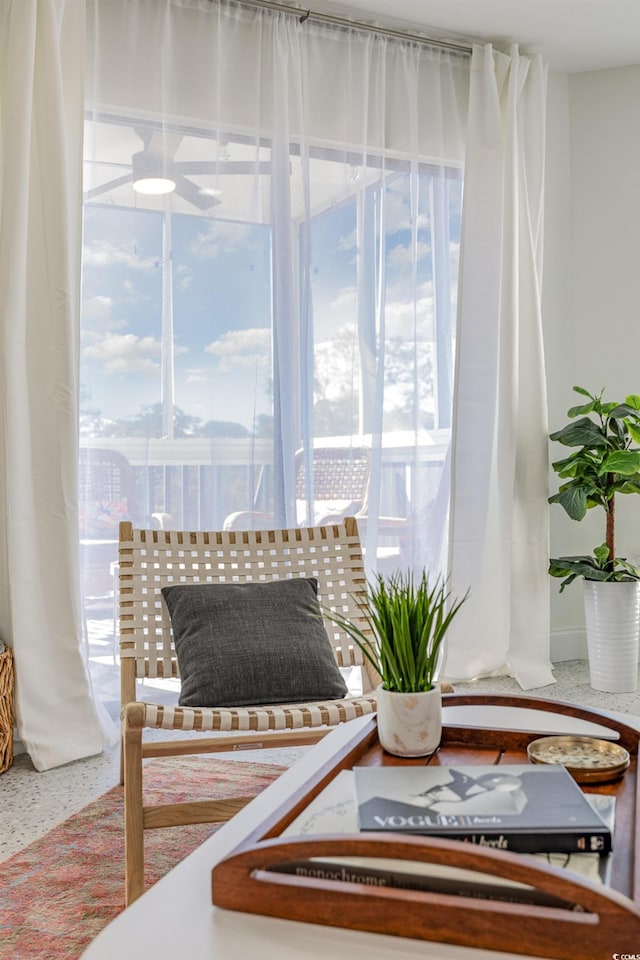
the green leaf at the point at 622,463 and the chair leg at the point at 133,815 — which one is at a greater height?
the green leaf at the point at 622,463

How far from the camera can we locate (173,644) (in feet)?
7.72

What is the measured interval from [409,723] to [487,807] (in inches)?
12.7

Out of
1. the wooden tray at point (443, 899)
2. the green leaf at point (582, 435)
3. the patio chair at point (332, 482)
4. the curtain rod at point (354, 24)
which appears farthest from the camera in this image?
the green leaf at point (582, 435)

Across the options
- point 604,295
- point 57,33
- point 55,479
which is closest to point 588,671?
point 604,295

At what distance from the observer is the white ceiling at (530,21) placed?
3340mm

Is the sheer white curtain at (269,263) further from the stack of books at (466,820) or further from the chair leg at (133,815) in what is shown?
the stack of books at (466,820)

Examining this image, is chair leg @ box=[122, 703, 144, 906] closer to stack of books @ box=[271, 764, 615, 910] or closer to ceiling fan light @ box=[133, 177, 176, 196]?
stack of books @ box=[271, 764, 615, 910]

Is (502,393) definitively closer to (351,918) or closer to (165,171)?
(165,171)

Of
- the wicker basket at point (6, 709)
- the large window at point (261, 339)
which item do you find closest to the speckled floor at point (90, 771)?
the wicker basket at point (6, 709)

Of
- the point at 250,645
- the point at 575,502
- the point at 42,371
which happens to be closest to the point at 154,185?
the point at 42,371

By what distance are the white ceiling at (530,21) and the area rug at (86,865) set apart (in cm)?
280

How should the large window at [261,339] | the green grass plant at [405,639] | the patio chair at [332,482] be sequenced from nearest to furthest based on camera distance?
the green grass plant at [405,639], the large window at [261,339], the patio chair at [332,482]

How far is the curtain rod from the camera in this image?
3.22m

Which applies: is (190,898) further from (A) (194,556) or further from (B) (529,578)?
(B) (529,578)
